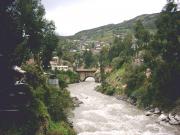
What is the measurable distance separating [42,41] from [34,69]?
1468 cm

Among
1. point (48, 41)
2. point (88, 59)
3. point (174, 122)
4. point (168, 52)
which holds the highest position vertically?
point (48, 41)

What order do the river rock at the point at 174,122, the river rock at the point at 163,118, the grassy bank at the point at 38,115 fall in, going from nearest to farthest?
the grassy bank at the point at 38,115, the river rock at the point at 174,122, the river rock at the point at 163,118

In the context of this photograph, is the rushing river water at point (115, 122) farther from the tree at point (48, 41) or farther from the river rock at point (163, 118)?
the tree at point (48, 41)

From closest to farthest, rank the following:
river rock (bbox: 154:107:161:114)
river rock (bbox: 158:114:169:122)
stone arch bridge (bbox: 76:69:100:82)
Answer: river rock (bbox: 158:114:169:122) → river rock (bbox: 154:107:161:114) → stone arch bridge (bbox: 76:69:100:82)

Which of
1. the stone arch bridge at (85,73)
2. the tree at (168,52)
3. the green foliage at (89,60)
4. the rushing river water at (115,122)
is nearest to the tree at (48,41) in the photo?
the rushing river water at (115,122)

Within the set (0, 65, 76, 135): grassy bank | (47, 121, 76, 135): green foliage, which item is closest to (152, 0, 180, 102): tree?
(0, 65, 76, 135): grassy bank

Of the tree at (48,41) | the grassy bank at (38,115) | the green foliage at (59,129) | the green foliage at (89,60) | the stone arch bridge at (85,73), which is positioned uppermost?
the tree at (48,41)

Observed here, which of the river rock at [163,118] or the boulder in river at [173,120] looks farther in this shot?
the river rock at [163,118]

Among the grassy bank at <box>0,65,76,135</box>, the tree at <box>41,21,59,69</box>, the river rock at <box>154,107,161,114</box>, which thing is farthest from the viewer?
the river rock at <box>154,107,161,114</box>

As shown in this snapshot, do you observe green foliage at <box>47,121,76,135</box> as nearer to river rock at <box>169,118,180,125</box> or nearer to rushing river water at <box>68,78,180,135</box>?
rushing river water at <box>68,78,180,135</box>

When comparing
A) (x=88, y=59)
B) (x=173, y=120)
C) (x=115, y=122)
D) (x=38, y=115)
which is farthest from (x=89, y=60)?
(x=38, y=115)

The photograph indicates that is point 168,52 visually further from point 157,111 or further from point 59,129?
point 59,129

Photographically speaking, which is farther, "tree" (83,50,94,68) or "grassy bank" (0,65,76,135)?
"tree" (83,50,94,68)

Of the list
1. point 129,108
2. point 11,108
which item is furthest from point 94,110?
point 11,108
